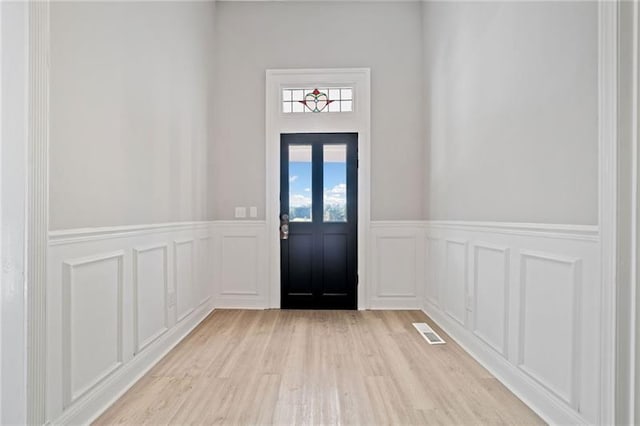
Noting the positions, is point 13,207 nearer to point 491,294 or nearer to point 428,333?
point 491,294

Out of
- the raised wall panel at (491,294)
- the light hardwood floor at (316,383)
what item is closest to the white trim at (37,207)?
the light hardwood floor at (316,383)

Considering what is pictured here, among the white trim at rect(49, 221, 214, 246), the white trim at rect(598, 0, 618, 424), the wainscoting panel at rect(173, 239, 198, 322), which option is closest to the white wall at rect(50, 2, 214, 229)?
the white trim at rect(49, 221, 214, 246)

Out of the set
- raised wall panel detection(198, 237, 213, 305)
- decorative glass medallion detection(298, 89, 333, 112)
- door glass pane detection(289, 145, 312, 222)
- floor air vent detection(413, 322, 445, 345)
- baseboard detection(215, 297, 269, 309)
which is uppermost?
decorative glass medallion detection(298, 89, 333, 112)

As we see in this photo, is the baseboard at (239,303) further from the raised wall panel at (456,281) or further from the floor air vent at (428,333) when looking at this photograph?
the raised wall panel at (456,281)

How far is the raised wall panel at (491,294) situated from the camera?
2.40 metres

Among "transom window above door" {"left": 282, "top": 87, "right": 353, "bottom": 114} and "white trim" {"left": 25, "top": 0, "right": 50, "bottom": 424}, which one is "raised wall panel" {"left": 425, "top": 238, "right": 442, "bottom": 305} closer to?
"transom window above door" {"left": 282, "top": 87, "right": 353, "bottom": 114}

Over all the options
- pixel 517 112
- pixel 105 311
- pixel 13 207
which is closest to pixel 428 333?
→ pixel 517 112

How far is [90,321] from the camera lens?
6.47 feet

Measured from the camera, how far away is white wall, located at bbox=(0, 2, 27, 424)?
1413mm

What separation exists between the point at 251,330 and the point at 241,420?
154cm

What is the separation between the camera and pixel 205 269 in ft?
13.0

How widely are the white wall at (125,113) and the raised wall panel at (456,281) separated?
239 cm

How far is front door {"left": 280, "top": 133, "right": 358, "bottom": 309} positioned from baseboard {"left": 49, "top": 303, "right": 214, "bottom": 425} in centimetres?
137

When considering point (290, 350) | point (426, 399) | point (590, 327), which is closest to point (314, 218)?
point (290, 350)
